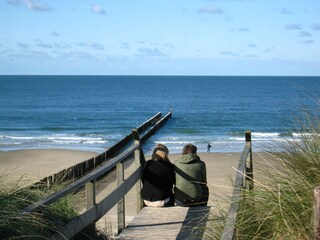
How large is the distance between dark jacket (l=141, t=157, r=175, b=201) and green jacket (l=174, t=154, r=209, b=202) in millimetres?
107

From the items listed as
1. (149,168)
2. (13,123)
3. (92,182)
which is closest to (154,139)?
(13,123)

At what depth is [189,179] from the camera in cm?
776

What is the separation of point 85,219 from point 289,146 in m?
2.01

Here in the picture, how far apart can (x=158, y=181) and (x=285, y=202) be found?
151 inches

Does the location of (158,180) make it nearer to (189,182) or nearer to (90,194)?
(189,182)

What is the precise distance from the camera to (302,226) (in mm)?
3818

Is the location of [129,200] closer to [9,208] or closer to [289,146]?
[289,146]

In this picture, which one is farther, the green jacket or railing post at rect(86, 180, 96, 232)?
the green jacket

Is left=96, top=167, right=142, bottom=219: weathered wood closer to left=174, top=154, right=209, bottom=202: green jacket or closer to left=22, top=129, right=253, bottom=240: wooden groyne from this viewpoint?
left=22, top=129, right=253, bottom=240: wooden groyne

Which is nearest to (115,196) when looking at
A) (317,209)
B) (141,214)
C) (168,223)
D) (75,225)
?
(168,223)

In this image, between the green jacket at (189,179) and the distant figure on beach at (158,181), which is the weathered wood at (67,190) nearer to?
the distant figure on beach at (158,181)

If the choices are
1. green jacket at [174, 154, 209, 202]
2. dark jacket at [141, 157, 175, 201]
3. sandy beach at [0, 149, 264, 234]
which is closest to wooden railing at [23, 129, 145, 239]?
dark jacket at [141, 157, 175, 201]

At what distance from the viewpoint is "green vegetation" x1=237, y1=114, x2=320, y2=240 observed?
394 centimetres

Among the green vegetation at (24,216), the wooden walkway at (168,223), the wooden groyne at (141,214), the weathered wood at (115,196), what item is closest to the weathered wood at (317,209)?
the wooden groyne at (141,214)
